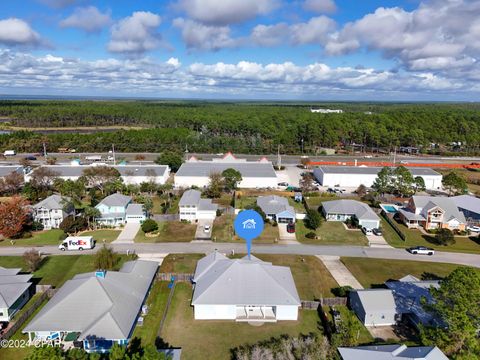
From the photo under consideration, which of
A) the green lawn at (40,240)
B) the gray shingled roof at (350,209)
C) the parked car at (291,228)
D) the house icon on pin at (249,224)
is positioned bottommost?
the green lawn at (40,240)

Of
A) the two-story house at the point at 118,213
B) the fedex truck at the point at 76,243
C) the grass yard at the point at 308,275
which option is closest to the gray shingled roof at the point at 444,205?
the grass yard at the point at 308,275

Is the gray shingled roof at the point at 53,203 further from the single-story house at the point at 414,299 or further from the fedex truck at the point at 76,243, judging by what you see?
the single-story house at the point at 414,299

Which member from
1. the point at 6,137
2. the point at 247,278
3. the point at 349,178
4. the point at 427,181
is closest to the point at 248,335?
the point at 247,278

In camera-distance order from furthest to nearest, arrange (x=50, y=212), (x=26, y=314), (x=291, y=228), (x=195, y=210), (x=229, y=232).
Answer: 1. (x=195, y=210)
2. (x=50, y=212)
3. (x=291, y=228)
4. (x=229, y=232)
5. (x=26, y=314)

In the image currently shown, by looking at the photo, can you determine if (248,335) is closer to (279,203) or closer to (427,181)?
(279,203)

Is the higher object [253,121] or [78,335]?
[253,121]

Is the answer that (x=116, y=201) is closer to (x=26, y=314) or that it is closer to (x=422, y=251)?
(x=26, y=314)

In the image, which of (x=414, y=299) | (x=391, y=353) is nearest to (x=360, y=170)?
(x=414, y=299)
